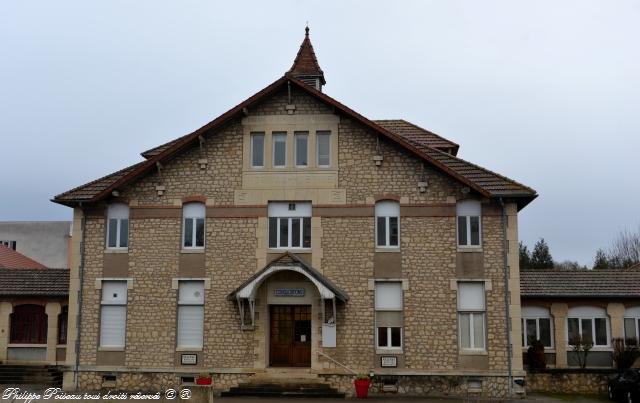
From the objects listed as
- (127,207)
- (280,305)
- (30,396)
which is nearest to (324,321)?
(280,305)

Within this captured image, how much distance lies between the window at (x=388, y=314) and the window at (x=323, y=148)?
4.14 m

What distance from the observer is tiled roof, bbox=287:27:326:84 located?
28.5 m

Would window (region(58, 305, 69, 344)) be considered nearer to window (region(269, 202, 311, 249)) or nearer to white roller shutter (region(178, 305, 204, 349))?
white roller shutter (region(178, 305, 204, 349))

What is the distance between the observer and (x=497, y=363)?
22.2m

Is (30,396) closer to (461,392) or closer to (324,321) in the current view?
(324,321)

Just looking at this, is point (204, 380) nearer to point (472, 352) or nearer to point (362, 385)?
point (362, 385)

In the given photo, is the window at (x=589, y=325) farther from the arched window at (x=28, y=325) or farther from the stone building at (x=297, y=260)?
the arched window at (x=28, y=325)

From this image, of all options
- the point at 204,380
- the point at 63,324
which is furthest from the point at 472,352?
the point at 63,324

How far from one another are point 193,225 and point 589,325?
14400mm

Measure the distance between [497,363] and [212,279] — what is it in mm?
8904

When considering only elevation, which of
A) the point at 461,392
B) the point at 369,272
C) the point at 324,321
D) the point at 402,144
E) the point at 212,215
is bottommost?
the point at 461,392

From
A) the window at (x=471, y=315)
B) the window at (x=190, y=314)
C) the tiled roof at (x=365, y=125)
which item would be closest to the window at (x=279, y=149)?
A: the tiled roof at (x=365, y=125)

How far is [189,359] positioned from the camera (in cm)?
2311

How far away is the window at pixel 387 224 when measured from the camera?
2323 cm
